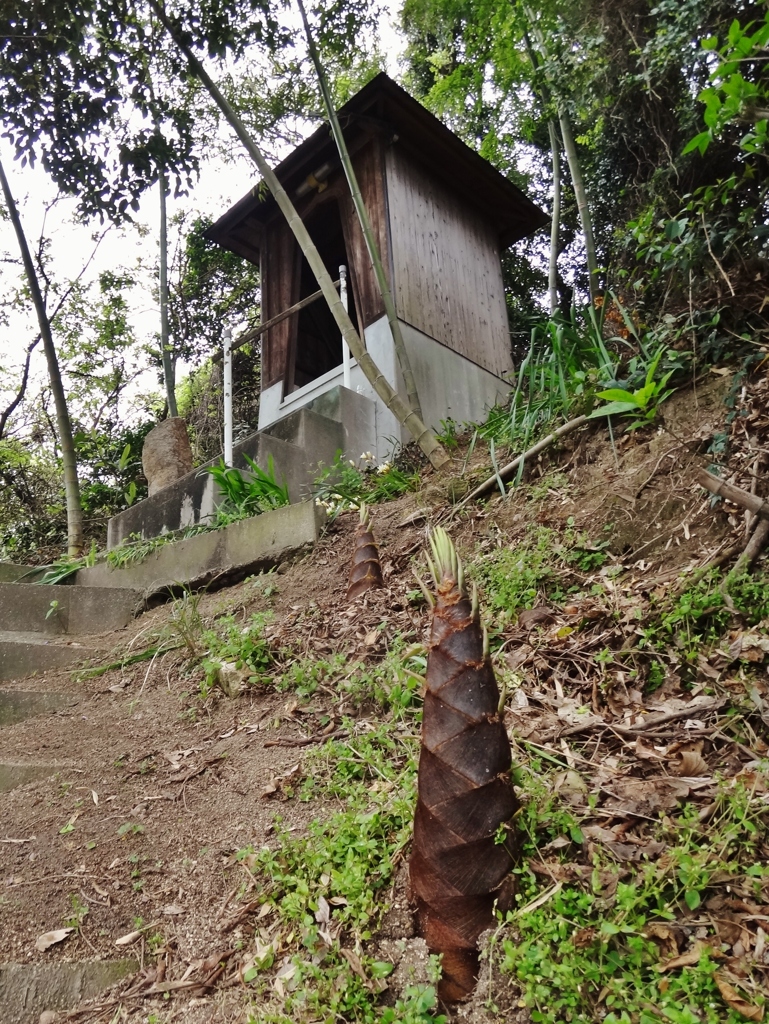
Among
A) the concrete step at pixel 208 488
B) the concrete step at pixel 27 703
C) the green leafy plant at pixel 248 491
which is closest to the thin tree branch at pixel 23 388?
the concrete step at pixel 208 488

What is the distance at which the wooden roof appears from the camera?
24.6ft

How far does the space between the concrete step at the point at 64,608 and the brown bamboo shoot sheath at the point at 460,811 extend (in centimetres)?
376

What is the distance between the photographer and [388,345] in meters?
7.16

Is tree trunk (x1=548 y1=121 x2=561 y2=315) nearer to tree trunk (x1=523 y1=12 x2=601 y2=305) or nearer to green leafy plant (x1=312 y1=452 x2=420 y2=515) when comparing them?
tree trunk (x1=523 y1=12 x2=601 y2=305)

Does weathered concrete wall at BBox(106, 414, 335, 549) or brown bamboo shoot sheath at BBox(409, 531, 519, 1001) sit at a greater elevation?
weathered concrete wall at BBox(106, 414, 335, 549)

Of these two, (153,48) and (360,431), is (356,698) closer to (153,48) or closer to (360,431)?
(360,431)

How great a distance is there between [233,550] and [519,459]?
2115mm

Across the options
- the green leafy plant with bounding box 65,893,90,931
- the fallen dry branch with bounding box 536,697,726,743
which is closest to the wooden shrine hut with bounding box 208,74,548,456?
the fallen dry branch with bounding box 536,697,726,743

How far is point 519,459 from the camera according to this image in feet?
12.8

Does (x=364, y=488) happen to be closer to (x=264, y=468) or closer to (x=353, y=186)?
(x=264, y=468)

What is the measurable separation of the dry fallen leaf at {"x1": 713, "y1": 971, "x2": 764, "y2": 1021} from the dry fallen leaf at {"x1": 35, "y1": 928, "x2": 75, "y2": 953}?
163 cm

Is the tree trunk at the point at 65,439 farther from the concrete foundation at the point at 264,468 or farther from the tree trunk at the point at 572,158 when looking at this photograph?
the tree trunk at the point at 572,158

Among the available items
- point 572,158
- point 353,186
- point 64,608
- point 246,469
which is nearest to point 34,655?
point 64,608

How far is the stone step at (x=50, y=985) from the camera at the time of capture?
5.36 ft
